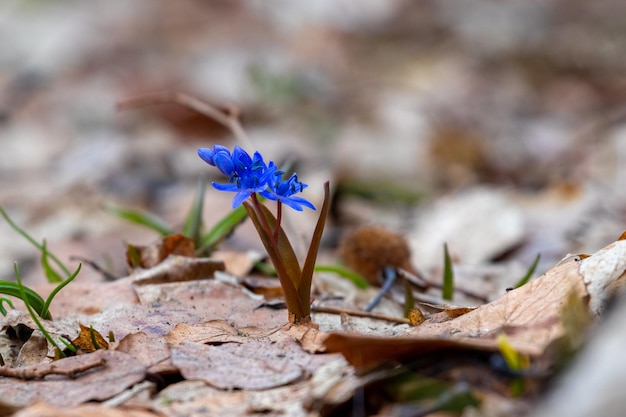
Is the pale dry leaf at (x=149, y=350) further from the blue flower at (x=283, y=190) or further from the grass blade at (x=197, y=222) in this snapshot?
the grass blade at (x=197, y=222)

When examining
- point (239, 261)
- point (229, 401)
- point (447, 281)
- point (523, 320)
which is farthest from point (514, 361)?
Answer: point (239, 261)

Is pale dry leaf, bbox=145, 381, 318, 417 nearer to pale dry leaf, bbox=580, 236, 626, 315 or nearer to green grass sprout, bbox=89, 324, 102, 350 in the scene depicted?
green grass sprout, bbox=89, 324, 102, 350

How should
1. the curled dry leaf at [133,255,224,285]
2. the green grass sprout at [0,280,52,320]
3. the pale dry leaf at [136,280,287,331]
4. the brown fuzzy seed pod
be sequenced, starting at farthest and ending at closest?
the brown fuzzy seed pod < the curled dry leaf at [133,255,224,285] < the pale dry leaf at [136,280,287,331] < the green grass sprout at [0,280,52,320]

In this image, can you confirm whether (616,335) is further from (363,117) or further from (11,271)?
(363,117)

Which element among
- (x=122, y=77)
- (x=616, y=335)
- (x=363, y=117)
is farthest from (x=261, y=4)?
(x=616, y=335)

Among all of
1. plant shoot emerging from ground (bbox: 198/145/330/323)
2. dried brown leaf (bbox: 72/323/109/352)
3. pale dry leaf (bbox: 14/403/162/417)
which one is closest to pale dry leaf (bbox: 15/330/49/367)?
dried brown leaf (bbox: 72/323/109/352)

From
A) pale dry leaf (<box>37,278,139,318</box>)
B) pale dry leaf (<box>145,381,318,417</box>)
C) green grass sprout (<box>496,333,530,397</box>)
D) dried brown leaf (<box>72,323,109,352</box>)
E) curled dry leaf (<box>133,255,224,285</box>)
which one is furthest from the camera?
curled dry leaf (<box>133,255,224,285</box>)

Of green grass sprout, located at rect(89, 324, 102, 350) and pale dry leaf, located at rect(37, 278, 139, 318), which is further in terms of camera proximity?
pale dry leaf, located at rect(37, 278, 139, 318)
